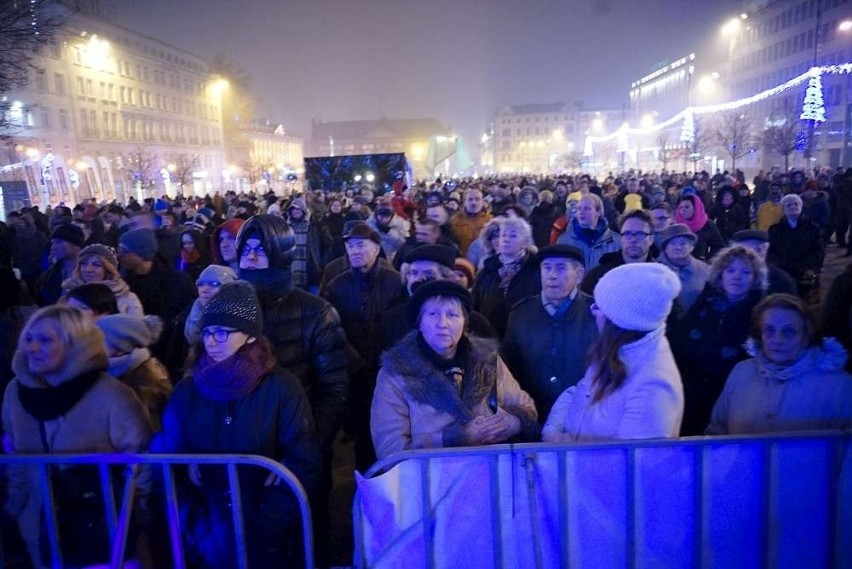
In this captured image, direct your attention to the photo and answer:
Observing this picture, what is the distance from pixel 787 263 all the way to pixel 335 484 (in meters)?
6.24

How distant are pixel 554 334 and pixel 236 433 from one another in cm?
203

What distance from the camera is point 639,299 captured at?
8.36ft

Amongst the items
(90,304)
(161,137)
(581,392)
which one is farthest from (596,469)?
(161,137)

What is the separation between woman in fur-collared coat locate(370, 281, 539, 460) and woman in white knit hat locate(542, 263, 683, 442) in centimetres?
47

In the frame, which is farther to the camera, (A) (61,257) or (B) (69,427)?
(A) (61,257)

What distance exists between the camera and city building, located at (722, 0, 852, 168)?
43500mm

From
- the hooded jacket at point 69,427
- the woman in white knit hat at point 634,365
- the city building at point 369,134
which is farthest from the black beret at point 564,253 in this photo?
the city building at point 369,134

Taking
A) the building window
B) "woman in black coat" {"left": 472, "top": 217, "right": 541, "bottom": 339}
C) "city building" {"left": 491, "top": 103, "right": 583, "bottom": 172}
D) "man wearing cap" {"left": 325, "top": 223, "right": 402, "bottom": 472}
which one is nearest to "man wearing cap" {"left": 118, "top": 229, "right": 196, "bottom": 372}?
"man wearing cap" {"left": 325, "top": 223, "right": 402, "bottom": 472}

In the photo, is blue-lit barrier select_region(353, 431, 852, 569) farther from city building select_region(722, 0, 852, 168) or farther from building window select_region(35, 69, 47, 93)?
building window select_region(35, 69, 47, 93)

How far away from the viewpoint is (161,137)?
65.8 meters

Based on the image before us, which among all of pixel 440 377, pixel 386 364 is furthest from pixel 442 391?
pixel 386 364

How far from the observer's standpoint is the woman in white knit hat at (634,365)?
249 centimetres

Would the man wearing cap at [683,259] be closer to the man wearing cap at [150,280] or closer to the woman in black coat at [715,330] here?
the woman in black coat at [715,330]

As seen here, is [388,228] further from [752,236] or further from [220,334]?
[220,334]
